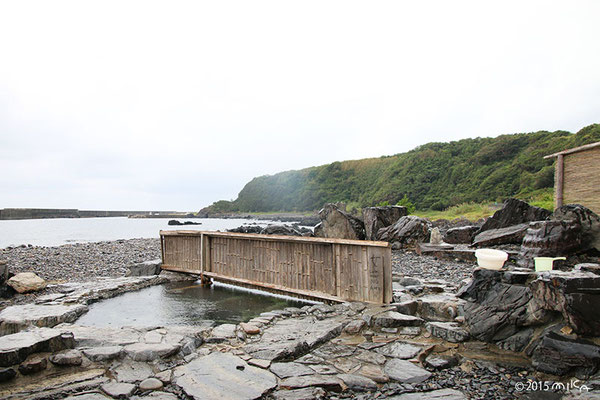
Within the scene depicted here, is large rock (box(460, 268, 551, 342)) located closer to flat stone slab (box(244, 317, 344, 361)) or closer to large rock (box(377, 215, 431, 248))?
flat stone slab (box(244, 317, 344, 361))

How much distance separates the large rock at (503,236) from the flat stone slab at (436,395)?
Answer: 383 inches

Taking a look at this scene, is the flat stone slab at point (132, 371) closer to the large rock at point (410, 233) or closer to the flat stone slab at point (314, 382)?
the flat stone slab at point (314, 382)

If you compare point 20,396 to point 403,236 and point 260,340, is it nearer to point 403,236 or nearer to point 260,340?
point 260,340

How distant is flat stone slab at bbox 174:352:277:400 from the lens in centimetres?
363

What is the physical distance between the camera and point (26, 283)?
9.30 metres

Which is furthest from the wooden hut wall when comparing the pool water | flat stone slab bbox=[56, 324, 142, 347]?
flat stone slab bbox=[56, 324, 142, 347]

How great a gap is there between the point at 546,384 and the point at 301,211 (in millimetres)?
91043

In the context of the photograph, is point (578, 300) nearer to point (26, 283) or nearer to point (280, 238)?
point (280, 238)

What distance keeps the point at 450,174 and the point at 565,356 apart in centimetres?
5586

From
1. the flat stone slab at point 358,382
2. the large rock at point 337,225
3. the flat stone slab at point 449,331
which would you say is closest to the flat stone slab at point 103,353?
the flat stone slab at point 358,382

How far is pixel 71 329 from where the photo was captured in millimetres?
5695

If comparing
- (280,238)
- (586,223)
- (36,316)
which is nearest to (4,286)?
(36,316)

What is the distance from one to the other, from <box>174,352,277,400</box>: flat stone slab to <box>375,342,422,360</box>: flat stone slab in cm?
171

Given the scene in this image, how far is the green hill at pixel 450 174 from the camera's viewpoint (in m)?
39.8
